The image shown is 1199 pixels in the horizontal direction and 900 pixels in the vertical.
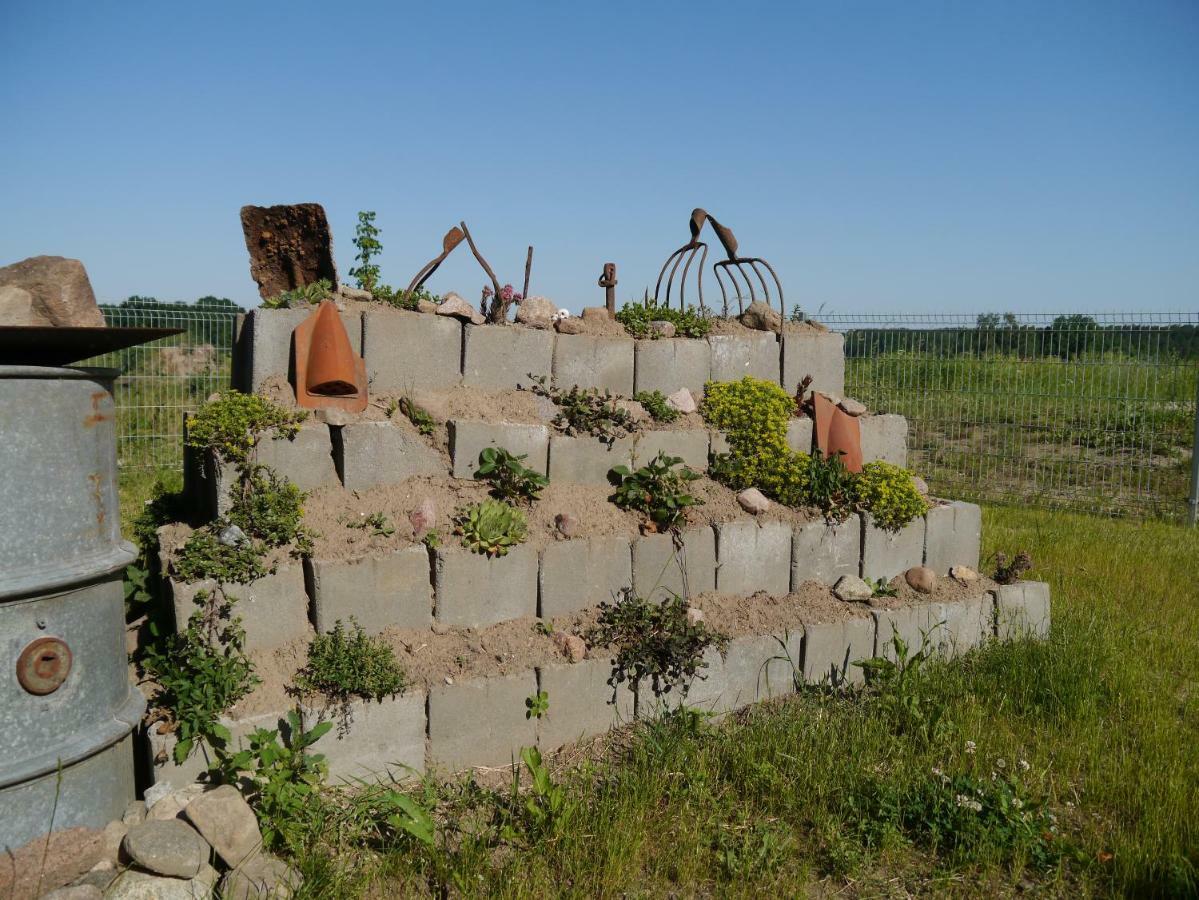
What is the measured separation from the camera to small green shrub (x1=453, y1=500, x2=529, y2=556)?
4344 millimetres

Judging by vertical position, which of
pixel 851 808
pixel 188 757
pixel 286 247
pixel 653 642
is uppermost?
pixel 286 247

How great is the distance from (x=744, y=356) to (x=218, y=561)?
3640 millimetres

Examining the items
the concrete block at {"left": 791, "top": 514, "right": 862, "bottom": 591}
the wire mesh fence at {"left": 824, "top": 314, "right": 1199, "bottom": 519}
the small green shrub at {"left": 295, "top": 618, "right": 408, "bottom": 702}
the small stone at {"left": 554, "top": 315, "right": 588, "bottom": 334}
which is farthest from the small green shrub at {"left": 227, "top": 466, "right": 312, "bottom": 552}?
the wire mesh fence at {"left": 824, "top": 314, "right": 1199, "bottom": 519}

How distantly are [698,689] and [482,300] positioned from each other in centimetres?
287

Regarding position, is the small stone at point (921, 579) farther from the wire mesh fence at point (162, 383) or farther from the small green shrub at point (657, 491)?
the wire mesh fence at point (162, 383)

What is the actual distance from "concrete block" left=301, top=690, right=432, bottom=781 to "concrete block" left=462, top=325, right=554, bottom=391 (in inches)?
82.3

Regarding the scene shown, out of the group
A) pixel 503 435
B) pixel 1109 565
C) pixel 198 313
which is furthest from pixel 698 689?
pixel 198 313

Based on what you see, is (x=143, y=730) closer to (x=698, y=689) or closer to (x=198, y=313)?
(x=698, y=689)

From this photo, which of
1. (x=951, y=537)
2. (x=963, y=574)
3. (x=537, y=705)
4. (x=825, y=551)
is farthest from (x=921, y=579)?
(x=537, y=705)

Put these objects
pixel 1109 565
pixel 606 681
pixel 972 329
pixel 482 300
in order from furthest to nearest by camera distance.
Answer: pixel 972 329, pixel 1109 565, pixel 482 300, pixel 606 681

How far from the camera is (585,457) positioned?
5094mm

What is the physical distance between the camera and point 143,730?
3525 mm

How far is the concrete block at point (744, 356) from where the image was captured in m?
5.93

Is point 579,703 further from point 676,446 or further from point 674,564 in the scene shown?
point 676,446
